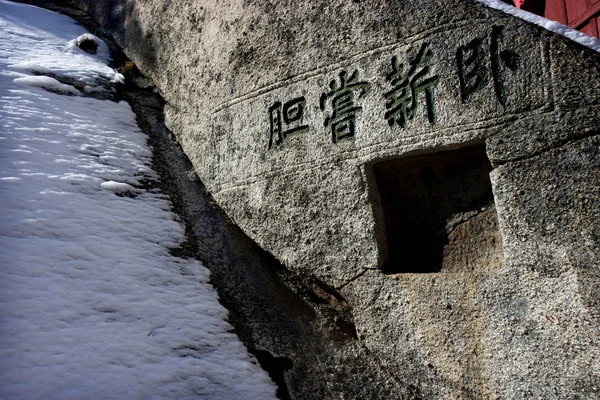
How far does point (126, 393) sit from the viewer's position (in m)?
2.27

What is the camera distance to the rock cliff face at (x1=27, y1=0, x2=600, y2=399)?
2.20m

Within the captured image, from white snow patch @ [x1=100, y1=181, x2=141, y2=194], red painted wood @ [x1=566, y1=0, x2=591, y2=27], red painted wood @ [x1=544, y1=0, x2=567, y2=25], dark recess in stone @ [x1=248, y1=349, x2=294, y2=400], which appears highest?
red painted wood @ [x1=544, y1=0, x2=567, y2=25]

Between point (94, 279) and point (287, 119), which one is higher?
point (287, 119)

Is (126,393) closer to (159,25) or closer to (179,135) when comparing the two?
(179,135)

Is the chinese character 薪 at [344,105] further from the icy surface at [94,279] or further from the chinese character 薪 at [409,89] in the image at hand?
the icy surface at [94,279]

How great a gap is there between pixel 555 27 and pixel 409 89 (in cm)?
81

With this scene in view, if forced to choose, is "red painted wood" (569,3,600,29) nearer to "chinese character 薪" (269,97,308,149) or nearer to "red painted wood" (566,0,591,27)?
"red painted wood" (566,0,591,27)

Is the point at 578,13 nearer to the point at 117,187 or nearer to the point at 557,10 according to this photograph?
the point at 557,10

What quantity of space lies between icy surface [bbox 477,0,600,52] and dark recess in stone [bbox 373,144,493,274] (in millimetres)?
688

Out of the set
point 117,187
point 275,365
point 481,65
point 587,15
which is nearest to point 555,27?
point 481,65

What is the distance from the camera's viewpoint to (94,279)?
2.92 m

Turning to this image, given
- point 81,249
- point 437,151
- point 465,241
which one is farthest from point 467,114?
point 81,249

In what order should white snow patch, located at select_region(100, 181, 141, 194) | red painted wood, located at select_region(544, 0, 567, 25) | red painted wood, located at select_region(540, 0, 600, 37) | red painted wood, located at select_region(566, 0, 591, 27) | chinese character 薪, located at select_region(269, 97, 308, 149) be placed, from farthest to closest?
1. red painted wood, located at select_region(544, 0, 567, 25)
2. red painted wood, located at select_region(566, 0, 591, 27)
3. red painted wood, located at select_region(540, 0, 600, 37)
4. white snow patch, located at select_region(100, 181, 141, 194)
5. chinese character 薪, located at select_region(269, 97, 308, 149)

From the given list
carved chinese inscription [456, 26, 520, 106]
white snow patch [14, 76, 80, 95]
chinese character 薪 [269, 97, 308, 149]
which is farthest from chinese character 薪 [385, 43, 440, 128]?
white snow patch [14, 76, 80, 95]
